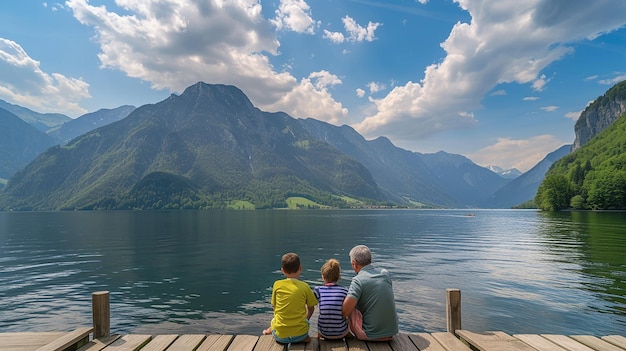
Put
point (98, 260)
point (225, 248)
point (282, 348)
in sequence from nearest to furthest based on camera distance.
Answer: point (282, 348) < point (98, 260) < point (225, 248)

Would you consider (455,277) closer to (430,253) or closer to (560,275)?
(560,275)

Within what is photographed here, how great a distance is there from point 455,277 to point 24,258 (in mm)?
53719

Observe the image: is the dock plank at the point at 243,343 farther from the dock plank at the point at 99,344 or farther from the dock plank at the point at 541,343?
the dock plank at the point at 541,343

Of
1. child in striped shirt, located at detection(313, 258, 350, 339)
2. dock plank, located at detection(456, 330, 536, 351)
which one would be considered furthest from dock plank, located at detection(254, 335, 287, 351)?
dock plank, located at detection(456, 330, 536, 351)

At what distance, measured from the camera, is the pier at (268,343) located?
30.1 ft

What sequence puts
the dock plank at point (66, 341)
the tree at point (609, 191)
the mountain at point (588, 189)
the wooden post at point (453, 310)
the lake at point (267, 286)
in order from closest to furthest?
the dock plank at point (66, 341) < the wooden post at point (453, 310) < the lake at point (267, 286) < the tree at point (609, 191) < the mountain at point (588, 189)

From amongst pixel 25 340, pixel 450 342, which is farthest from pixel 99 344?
pixel 450 342

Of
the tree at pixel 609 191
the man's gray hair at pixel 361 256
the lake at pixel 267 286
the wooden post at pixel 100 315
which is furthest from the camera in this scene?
the tree at pixel 609 191

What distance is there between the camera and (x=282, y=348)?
9.09 metres

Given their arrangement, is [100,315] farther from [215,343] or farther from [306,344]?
[306,344]

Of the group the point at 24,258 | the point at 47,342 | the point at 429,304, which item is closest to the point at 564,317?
the point at 429,304

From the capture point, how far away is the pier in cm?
918

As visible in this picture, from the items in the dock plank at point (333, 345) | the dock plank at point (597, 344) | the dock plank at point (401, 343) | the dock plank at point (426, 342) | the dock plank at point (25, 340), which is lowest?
the dock plank at point (597, 344)

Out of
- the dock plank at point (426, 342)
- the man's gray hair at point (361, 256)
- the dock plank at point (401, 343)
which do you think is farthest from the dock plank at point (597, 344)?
the man's gray hair at point (361, 256)
